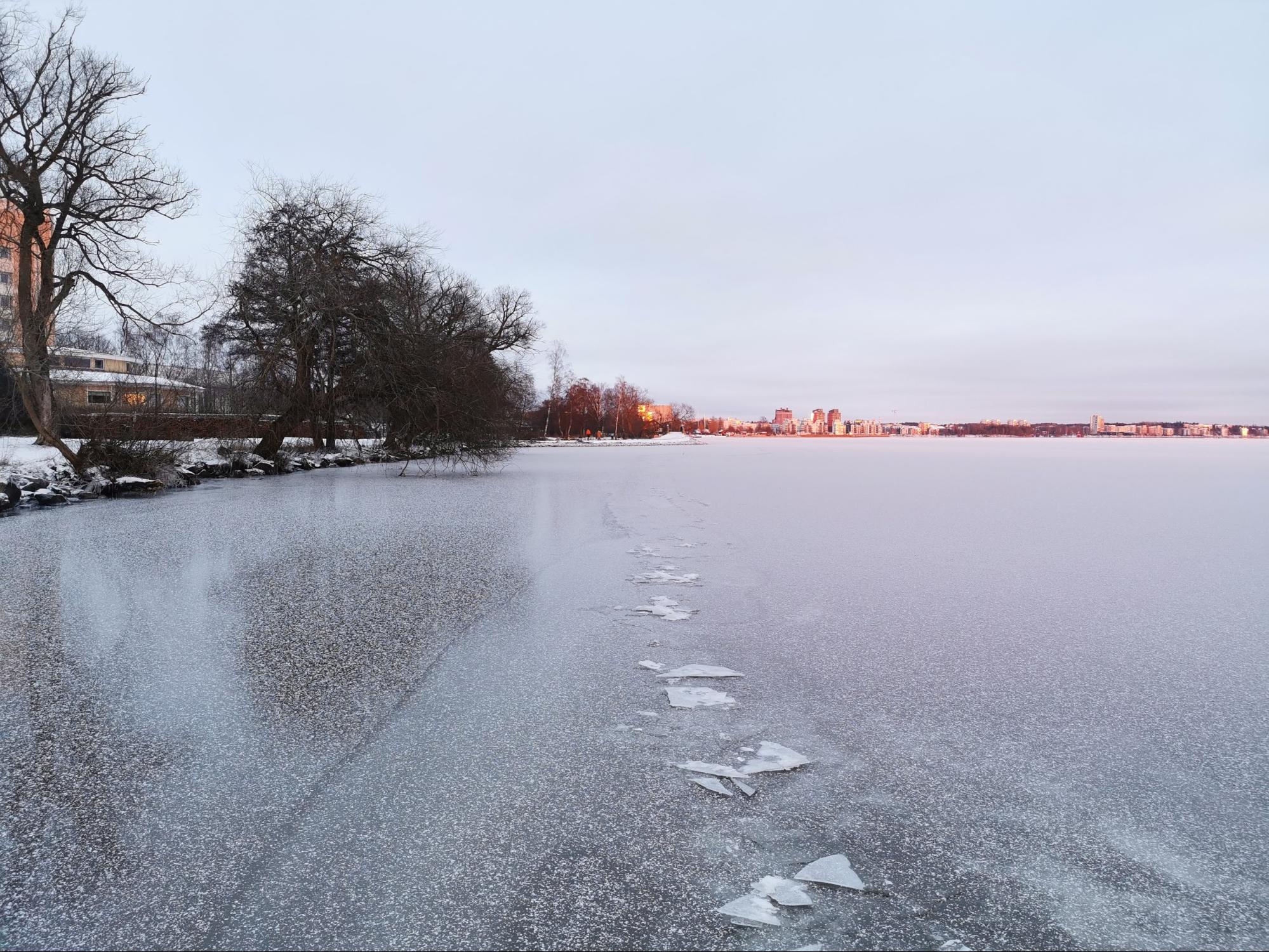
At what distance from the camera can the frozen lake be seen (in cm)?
209

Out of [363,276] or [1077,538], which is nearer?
[1077,538]

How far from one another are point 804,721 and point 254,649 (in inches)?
121

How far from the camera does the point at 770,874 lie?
225 cm

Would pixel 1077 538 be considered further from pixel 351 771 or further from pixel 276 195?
pixel 276 195

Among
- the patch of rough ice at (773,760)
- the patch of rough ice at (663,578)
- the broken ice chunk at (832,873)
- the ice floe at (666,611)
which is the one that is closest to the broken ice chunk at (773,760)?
the patch of rough ice at (773,760)

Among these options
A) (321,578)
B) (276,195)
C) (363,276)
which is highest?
(276,195)

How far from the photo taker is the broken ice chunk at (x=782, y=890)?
6.97 feet

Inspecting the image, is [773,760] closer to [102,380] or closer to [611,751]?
[611,751]

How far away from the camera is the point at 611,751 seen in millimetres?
3133

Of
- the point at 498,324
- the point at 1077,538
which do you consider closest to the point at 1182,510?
the point at 1077,538

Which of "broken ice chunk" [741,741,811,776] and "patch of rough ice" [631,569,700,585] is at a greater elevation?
"broken ice chunk" [741,741,811,776]

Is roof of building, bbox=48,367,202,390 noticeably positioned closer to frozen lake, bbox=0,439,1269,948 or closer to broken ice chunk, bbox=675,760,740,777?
frozen lake, bbox=0,439,1269,948

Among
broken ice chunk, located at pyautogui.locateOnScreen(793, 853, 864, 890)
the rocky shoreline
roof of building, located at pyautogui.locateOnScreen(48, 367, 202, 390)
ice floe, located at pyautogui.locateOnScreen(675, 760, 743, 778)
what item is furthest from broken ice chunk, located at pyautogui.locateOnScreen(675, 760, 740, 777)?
roof of building, located at pyautogui.locateOnScreen(48, 367, 202, 390)

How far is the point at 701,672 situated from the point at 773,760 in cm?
117
